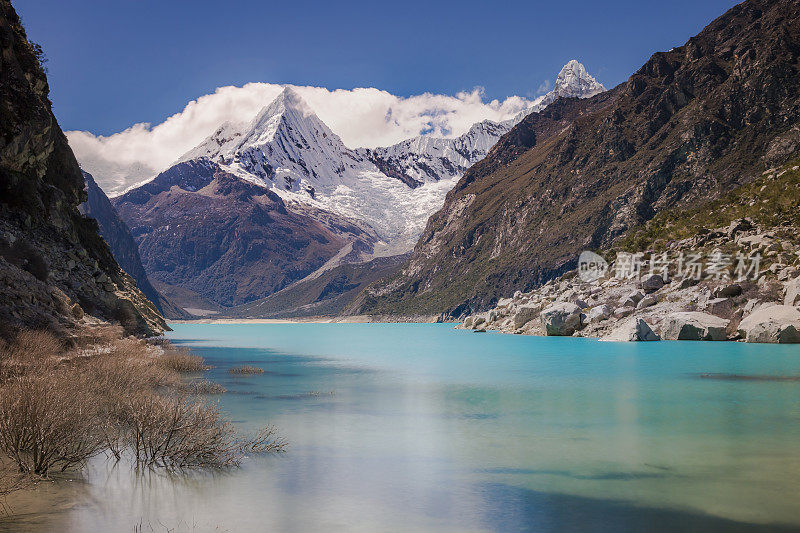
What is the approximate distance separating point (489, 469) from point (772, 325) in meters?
44.1

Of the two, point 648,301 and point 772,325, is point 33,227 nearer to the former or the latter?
point 772,325

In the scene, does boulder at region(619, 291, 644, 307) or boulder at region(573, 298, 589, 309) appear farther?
boulder at region(573, 298, 589, 309)

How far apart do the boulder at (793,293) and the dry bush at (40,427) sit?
172ft

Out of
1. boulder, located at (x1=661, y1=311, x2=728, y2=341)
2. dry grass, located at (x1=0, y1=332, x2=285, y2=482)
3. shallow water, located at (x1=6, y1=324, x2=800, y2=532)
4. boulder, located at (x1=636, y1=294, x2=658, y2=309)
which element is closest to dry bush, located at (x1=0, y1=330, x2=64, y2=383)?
dry grass, located at (x1=0, y1=332, x2=285, y2=482)

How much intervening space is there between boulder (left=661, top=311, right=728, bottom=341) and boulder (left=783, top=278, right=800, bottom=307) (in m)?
5.46

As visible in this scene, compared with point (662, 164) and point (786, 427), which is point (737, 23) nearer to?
point (662, 164)

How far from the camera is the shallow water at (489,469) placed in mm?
10680

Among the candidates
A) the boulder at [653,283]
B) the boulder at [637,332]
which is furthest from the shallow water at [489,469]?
the boulder at [653,283]

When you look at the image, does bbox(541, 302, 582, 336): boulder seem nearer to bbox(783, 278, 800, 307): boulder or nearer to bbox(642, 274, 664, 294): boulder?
bbox(642, 274, 664, 294): boulder

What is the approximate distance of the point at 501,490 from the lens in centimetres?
1242

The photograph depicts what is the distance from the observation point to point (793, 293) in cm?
4988

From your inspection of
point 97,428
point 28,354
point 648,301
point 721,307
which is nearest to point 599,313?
point 648,301

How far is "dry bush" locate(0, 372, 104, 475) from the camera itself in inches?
464

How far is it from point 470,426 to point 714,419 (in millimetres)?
7602
